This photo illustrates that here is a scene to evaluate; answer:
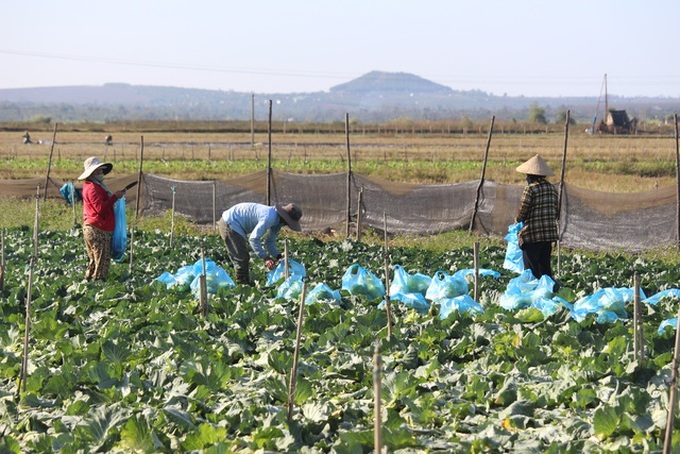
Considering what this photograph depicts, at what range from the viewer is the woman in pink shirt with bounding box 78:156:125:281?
36.0ft

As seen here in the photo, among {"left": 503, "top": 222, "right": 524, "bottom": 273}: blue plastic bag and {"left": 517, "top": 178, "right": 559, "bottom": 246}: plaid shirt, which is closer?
{"left": 517, "top": 178, "right": 559, "bottom": 246}: plaid shirt

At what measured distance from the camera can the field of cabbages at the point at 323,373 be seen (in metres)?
5.32

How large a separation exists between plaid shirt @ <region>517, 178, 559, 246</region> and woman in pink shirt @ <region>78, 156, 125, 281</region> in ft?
13.5

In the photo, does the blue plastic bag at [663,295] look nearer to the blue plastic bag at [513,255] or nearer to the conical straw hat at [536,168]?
the conical straw hat at [536,168]

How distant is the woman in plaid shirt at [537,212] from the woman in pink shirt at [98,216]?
4.12m

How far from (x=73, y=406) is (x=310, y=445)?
58.9 inches

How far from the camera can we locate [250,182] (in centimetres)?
1967

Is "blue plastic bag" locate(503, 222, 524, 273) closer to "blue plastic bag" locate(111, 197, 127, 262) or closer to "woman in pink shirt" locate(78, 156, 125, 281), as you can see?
"blue plastic bag" locate(111, 197, 127, 262)

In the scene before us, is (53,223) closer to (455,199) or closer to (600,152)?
(455,199)

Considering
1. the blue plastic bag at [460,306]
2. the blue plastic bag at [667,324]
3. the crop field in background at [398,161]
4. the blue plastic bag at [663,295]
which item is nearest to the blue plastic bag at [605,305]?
the blue plastic bag at [663,295]

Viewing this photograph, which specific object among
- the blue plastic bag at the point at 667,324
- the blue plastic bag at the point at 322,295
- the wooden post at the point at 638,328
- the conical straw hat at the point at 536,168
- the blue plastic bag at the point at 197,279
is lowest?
the blue plastic bag at the point at 197,279

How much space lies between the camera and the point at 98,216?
36.3 ft

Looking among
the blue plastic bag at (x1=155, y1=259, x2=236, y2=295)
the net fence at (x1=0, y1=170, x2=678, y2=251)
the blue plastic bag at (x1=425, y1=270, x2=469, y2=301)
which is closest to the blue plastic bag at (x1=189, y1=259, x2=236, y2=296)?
the blue plastic bag at (x1=155, y1=259, x2=236, y2=295)

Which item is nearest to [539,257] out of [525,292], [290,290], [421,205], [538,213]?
[538,213]
